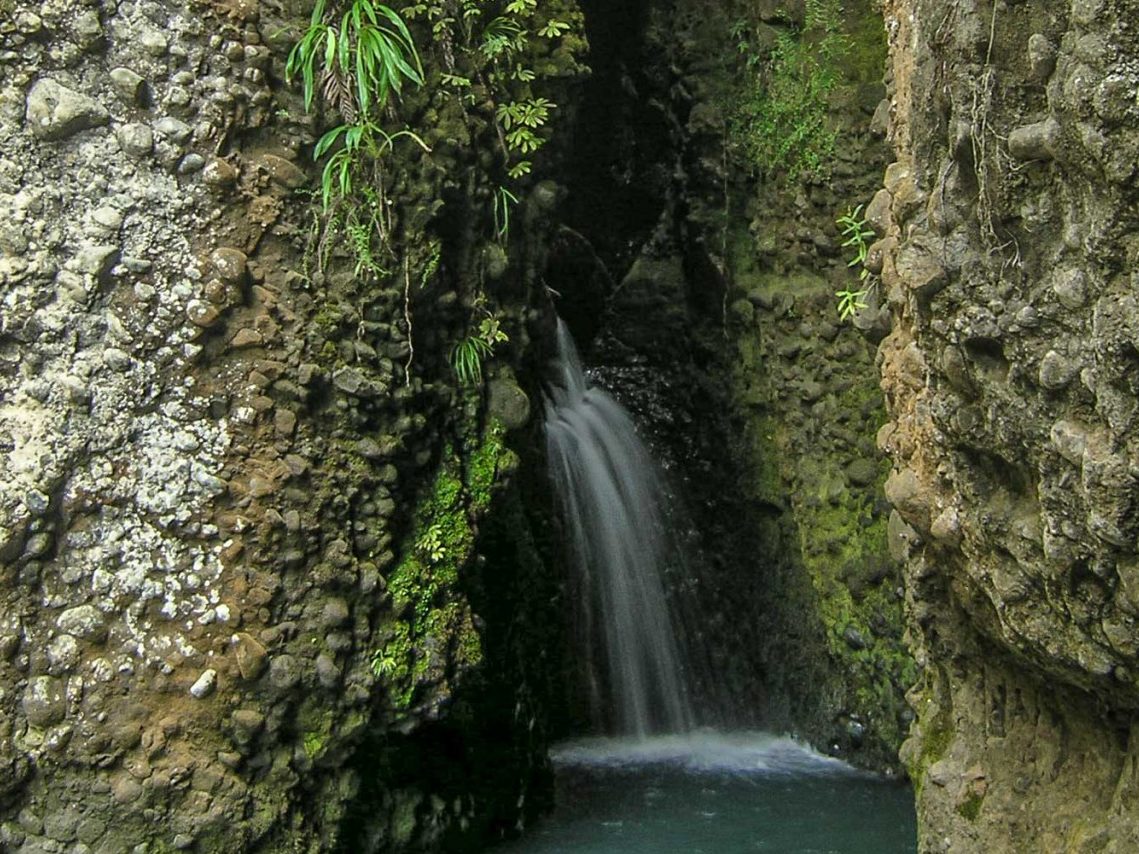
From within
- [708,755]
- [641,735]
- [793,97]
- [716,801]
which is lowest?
[716,801]

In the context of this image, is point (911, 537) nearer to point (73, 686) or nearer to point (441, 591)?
point (441, 591)

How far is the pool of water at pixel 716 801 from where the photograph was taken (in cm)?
533

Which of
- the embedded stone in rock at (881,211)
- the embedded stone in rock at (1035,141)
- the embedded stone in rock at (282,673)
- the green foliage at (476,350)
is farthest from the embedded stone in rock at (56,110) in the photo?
the embedded stone in rock at (1035,141)

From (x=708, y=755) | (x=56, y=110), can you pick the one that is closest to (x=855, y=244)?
(x=708, y=755)

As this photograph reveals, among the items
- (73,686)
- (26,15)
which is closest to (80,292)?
(26,15)

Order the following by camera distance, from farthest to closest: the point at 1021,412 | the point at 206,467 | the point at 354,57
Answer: the point at 354,57
the point at 206,467
the point at 1021,412

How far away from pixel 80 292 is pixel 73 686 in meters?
1.27

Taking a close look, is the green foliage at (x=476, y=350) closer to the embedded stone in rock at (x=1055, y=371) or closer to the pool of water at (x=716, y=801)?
the pool of water at (x=716, y=801)

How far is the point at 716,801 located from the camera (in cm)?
582

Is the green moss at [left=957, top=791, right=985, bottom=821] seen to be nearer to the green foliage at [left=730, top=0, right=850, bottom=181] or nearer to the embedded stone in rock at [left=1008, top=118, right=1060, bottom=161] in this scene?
the embedded stone in rock at [left=1008, top=118, right=1060, bottom=161]

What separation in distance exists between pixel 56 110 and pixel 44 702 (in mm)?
1906

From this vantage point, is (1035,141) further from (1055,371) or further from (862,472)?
(862,472)

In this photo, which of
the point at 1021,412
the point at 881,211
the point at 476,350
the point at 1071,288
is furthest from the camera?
the point at 476,350

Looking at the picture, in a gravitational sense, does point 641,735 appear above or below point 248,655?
below
